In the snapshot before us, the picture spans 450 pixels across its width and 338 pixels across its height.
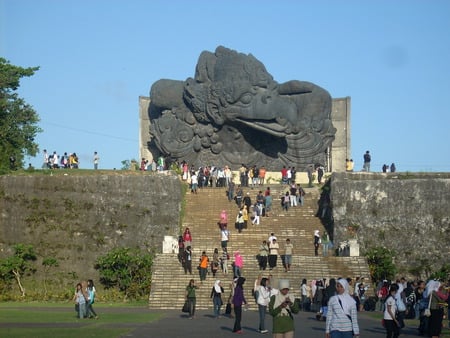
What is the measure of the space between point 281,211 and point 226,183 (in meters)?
4.73

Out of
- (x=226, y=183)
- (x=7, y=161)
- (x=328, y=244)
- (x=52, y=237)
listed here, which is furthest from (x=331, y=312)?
(x=7, y=161)

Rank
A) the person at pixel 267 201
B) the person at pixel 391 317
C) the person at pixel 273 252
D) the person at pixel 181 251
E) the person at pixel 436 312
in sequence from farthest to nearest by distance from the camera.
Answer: the person at pixel 267 201
the person at pixel 181 251
the person at pixel 273 252
the person at pixel 436 312
the person at pixel 391 317

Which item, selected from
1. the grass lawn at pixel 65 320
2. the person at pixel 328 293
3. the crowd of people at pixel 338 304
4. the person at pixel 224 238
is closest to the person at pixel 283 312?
the crowd of people at pixel 338 304

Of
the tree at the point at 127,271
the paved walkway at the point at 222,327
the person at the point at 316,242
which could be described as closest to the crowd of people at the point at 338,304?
the paved walkway at the point at 222,327

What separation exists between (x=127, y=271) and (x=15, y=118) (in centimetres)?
1882

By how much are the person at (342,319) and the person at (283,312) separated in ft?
4.19

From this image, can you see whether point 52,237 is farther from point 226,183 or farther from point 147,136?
point 147,136

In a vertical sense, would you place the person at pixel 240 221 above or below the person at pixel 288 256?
above

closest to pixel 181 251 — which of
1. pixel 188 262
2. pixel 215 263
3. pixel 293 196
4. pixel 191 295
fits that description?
pixel 188 262

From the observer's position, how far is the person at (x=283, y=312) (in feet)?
55.2

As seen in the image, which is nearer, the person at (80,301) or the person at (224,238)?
the person at (80,301)

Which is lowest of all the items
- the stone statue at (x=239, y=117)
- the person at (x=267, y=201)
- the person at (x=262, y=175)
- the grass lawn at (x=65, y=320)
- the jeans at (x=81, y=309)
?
the grass lawn at (x=65, y=320)

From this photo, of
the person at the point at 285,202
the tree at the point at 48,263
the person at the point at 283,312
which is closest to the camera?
the person at the point at 283,312

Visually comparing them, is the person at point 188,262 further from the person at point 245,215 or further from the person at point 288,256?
the person at point 245,215
